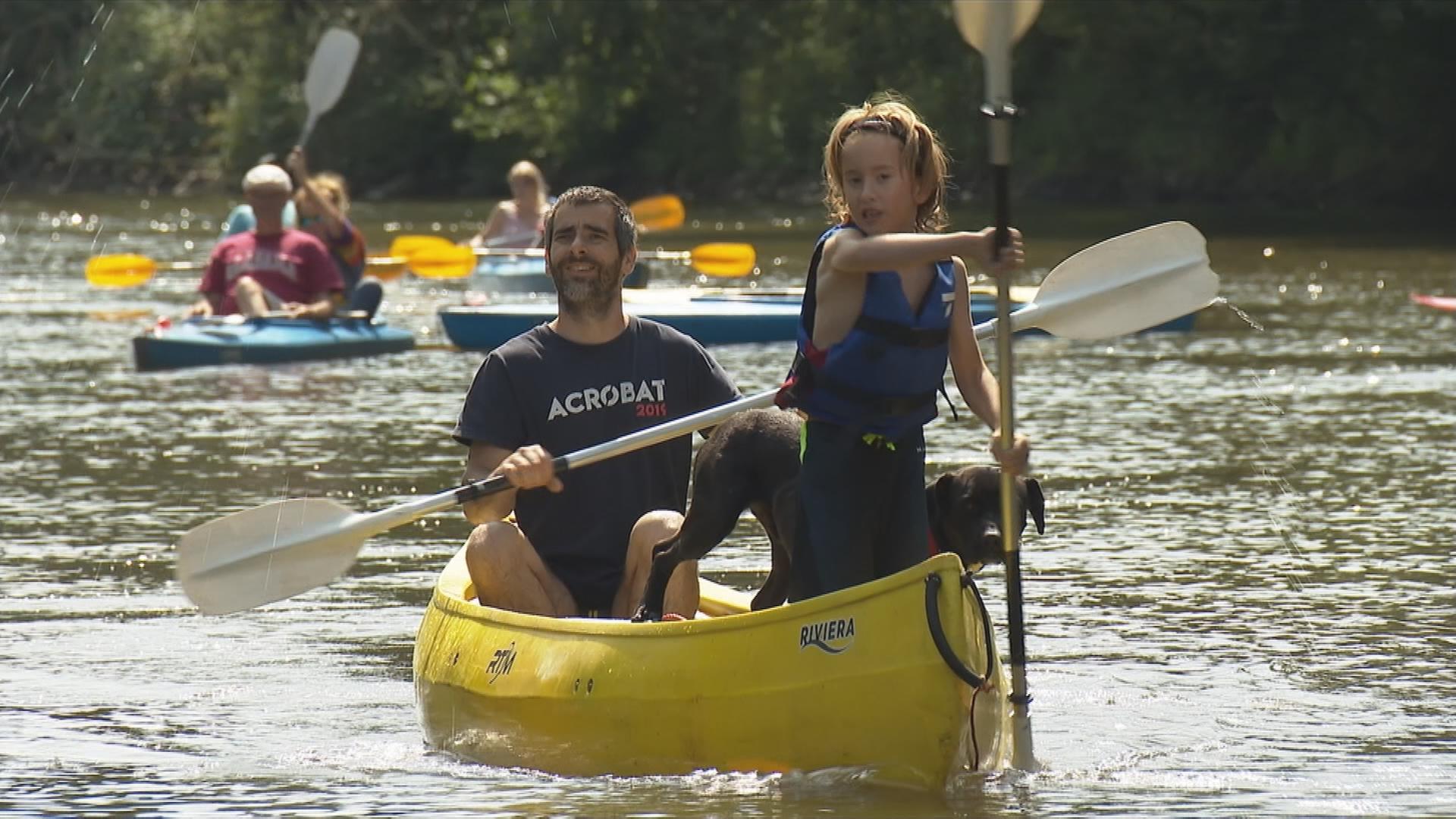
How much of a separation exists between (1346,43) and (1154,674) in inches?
1028

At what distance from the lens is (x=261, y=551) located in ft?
20.0

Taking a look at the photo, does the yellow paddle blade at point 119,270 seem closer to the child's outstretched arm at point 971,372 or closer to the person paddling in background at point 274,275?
the person paddling in background at point 274,275

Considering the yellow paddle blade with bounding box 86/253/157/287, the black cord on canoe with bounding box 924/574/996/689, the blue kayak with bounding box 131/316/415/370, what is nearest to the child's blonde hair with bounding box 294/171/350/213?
the blue kayak with bounding box 131/316/415/370

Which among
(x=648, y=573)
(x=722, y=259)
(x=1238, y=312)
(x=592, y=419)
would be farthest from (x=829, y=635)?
(x=722, y=259)

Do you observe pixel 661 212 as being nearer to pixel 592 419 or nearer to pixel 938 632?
pixel 592 419

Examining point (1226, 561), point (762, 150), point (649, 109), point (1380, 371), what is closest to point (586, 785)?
point (1226, 561)

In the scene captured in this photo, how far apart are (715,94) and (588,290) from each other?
37931 millimetres

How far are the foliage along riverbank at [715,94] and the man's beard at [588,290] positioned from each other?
24027 millimetres

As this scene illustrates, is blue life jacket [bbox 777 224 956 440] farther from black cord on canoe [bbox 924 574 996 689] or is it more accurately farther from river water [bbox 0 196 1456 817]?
river water [bbox 0 196 1456 817]

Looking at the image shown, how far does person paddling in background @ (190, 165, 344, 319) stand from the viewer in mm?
13859

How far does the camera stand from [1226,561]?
816cm

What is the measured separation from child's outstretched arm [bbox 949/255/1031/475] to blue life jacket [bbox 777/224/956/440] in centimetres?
7

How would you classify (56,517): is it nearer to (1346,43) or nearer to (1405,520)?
(1405,520)

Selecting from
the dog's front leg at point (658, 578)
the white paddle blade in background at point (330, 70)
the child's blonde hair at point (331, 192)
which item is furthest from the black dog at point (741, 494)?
the white paddle blade in background at point (330, 70)
